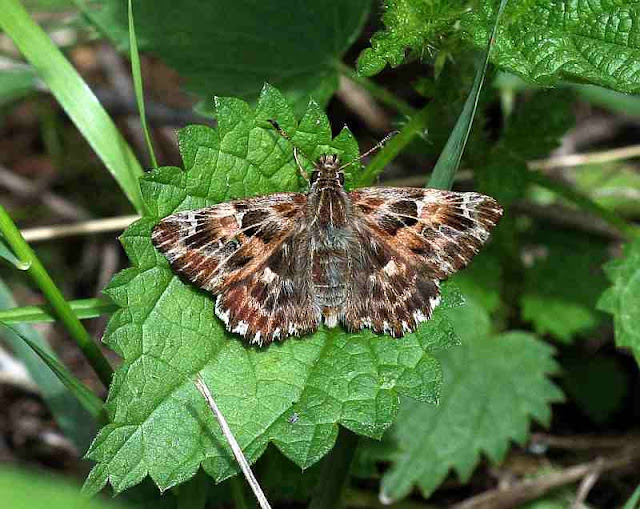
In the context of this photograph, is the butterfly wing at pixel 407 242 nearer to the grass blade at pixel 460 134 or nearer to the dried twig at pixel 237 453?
the grass blade at pixel 460 134

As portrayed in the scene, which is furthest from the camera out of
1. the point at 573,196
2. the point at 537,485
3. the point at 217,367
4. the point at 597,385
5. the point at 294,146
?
the point at 597,385

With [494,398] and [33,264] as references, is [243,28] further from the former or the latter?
[494,398]

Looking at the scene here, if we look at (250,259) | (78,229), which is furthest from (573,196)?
(78,229)

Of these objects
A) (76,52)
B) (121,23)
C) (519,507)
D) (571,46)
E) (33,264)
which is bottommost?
(519,507)

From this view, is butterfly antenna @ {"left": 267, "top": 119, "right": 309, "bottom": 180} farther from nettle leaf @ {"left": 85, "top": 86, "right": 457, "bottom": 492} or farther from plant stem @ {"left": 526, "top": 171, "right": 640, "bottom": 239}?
plant stem @ {"left": 526, "top": 171, "right": 640, "bottom": 239}

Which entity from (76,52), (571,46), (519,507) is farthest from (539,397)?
(76,52)

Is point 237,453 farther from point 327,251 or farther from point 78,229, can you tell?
point 78,229
